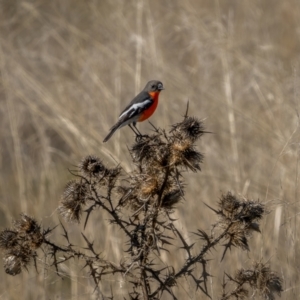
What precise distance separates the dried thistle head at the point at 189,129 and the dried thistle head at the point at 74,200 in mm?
427

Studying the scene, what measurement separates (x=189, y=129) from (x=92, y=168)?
41cm

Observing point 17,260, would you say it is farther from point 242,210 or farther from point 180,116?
point 180,116

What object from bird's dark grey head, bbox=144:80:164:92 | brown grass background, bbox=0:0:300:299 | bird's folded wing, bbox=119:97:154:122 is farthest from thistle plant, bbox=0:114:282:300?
bird's dark grey head, bbox=144:80:164:92

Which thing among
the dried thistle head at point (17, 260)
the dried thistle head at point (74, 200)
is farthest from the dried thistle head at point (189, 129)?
the dried thistle head at point (17, 260)

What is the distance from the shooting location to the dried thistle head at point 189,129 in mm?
2314

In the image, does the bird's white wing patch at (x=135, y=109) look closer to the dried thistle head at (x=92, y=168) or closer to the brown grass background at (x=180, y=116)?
the brown grass background at (x=180, y=116)

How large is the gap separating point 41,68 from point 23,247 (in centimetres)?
540

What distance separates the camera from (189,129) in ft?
7.63

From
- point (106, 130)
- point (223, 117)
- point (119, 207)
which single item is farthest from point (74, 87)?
point (119, 207)

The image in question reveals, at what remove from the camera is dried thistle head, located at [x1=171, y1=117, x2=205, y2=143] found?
2.31 metres

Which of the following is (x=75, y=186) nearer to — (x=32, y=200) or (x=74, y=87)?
(x=32, y=200)

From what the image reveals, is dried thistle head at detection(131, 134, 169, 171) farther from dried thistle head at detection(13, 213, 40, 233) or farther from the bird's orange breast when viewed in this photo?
the bird's orange breast

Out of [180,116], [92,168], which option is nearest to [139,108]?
[92,168]

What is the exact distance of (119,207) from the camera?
8.39 feet
